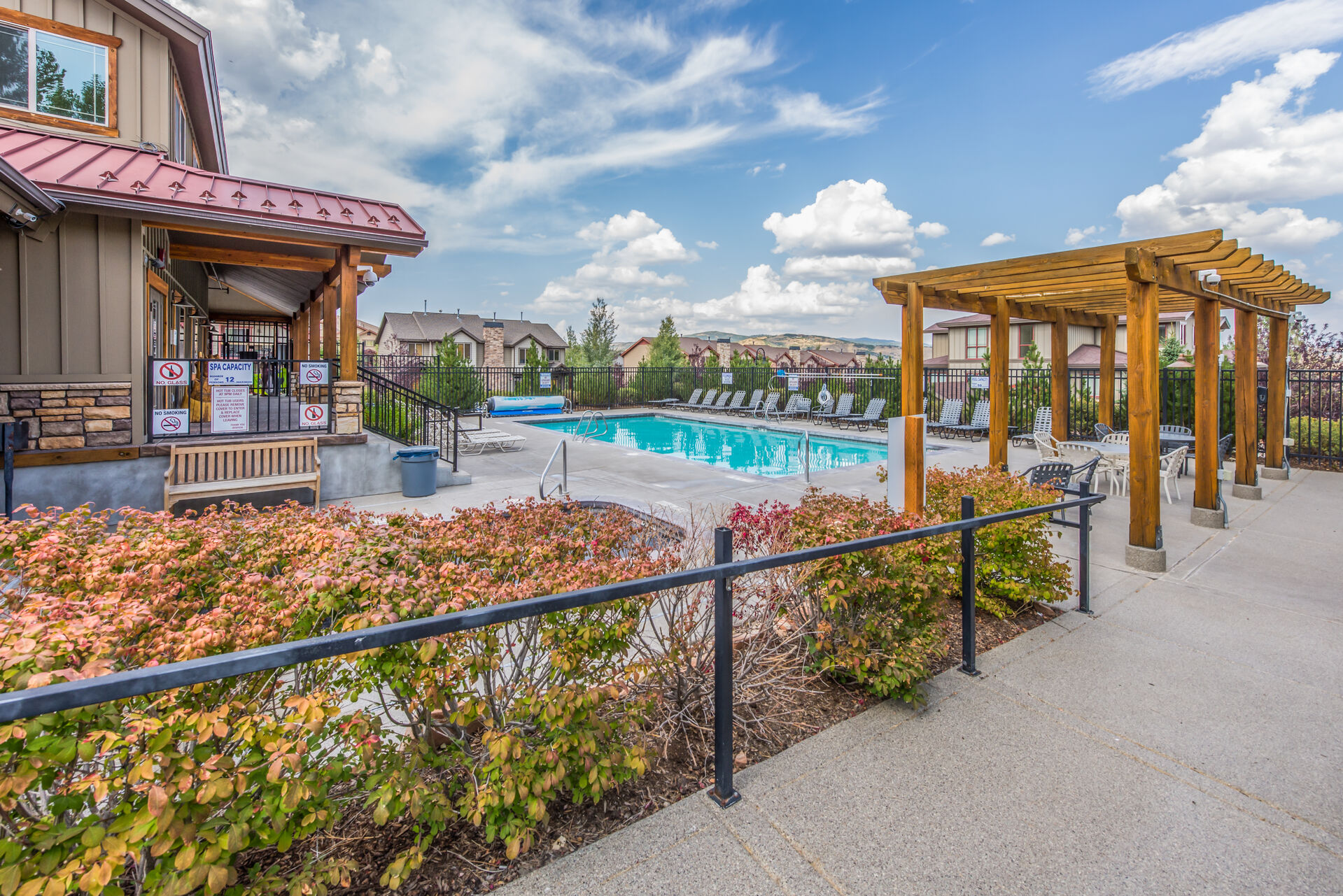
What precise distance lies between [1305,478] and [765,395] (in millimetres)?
13444

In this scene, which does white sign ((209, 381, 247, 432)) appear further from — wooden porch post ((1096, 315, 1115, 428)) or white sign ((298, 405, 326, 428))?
wooden porch post ((1096, 315, 1115, 428))

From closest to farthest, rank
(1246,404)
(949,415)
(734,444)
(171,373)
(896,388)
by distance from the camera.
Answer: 1. (171,373)
2. (1246,404)
3. (949,415)
4. (734,444)
5. (896,388)

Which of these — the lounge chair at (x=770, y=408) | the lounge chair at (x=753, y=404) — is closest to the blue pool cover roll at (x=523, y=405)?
the lounge chair at (x=753, y=404)

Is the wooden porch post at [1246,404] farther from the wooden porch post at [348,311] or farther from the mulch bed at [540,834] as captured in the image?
the wooden porch post at [348,311]

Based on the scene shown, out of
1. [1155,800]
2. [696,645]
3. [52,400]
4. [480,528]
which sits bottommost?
[1155,800]

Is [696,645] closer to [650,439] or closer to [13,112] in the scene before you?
[13,112]

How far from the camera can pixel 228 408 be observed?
6.86 m

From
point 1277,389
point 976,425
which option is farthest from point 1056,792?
point 976,425

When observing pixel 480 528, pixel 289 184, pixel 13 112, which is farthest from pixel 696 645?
pixel 13 112

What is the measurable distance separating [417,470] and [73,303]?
12.4 ft

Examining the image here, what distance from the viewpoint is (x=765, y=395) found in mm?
20781

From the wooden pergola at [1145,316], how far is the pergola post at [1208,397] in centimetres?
1

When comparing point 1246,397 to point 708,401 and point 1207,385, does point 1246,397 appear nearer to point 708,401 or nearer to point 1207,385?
point 1207,385

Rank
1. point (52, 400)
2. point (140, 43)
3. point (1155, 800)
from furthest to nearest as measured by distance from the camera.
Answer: point (140, 43)
point (52, 400)
point (1155, 800)
